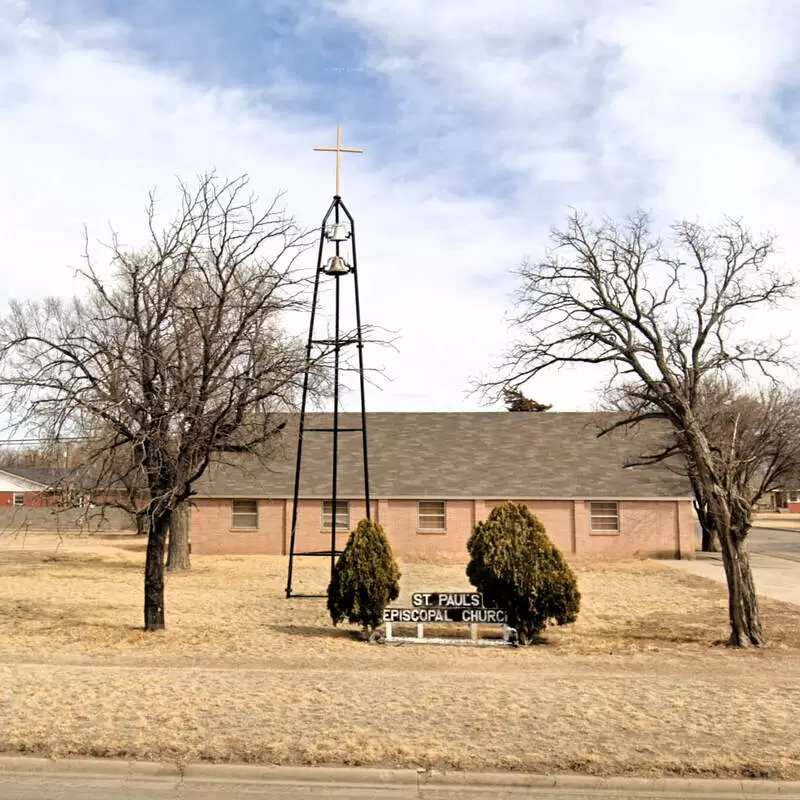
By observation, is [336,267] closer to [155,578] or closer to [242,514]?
[155,578]

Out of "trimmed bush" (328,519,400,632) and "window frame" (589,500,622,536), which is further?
"window frame" (589,500,622,536)

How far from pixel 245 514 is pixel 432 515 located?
7.75 meters

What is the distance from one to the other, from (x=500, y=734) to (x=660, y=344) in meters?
8.05

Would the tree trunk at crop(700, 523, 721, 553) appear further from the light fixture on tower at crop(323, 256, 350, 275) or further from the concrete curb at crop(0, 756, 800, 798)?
the concrete curb at crop(0, 756, 800, 798)

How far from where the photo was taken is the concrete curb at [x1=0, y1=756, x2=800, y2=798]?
6.77m

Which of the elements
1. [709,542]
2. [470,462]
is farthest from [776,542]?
[470,462]

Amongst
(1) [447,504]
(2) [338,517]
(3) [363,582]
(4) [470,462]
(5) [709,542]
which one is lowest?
(3) [363,582]

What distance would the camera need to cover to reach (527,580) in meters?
13.8

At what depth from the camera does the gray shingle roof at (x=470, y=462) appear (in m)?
33.5

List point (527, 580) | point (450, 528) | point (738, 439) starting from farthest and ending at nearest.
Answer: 1. point (450, 528)
2. point (738, 439)
3. point (527, 580)

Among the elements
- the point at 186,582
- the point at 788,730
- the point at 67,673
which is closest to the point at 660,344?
the point at 788,730

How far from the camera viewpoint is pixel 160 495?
13859mm

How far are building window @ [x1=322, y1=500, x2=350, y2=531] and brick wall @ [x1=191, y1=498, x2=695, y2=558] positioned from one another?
19 centimetres

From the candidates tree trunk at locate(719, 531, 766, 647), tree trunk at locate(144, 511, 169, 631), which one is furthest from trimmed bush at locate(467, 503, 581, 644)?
tree trunk at locate(144, 511, 169, 631)
